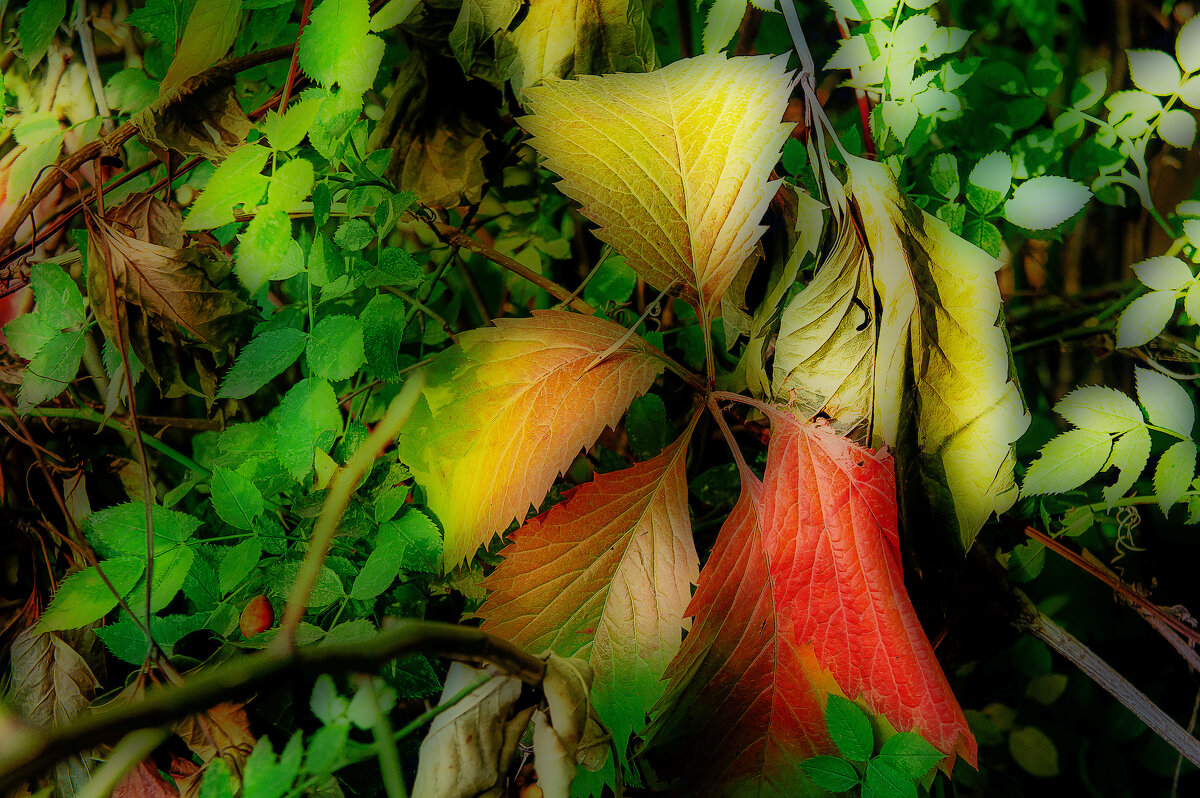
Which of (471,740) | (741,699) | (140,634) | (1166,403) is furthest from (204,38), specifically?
(1166,403)

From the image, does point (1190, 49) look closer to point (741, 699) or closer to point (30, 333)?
point (741, 699)

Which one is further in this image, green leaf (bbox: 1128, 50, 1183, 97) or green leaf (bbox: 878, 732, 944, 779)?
green leaf (bbox: 1128, 50, 1183, 97)

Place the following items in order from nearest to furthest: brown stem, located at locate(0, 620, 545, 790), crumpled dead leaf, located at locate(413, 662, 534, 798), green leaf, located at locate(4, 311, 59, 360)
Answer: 1. brown stem, located at locate(0, 620, 545, 790)
2. crumpled dead leaf, located at locate(413, 662, 534, 798)
3. green leaf, located at locate(4, 311, 59, 360)

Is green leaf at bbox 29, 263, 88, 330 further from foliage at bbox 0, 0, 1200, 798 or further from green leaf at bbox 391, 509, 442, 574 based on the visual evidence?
green leaf at bbox 391, 509, 442, 574

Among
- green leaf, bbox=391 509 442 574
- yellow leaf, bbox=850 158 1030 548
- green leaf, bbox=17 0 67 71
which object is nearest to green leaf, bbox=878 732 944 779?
yellow leaf, bbox=850 158 1030 548

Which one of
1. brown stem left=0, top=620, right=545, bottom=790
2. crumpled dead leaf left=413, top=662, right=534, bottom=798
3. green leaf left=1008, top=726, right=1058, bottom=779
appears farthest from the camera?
green leaf left=1008, top=726, right=1058, bottom=779

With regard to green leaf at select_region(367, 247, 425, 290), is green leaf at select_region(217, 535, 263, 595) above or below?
below

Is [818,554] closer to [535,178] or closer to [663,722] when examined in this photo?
[663,722]
